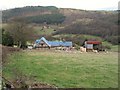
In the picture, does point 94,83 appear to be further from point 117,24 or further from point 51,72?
point 117,24

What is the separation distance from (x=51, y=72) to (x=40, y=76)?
1.99m

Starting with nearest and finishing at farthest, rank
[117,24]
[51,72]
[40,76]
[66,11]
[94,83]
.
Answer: [94,83]
[40,76]
[51,72]
[117,24]
[66,11]

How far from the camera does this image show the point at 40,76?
20109 millimetres

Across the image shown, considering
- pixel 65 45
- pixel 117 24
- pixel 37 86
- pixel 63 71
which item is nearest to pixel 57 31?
pixel 117 24

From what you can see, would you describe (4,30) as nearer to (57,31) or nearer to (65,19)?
(57,31)

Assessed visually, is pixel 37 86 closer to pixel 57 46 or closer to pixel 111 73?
pixel 111 73

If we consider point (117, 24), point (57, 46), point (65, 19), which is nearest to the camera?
point (57, 46)

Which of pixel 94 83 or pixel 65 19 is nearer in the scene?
pixel 94 83

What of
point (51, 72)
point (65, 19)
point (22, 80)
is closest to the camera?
point (22, 80)

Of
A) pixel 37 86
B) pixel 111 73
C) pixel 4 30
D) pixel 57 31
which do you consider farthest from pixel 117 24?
pixel 37 86

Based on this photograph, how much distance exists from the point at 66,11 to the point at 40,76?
116 metres

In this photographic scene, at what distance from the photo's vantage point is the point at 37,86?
56.6ft

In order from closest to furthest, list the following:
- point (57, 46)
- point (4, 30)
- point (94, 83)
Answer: point (94, 83), point (4, 30), point (57, 46)

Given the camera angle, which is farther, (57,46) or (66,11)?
(66,11)
